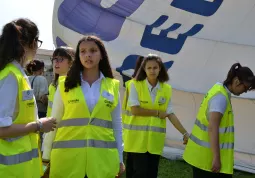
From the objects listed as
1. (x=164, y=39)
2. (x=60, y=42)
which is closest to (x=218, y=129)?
(x=164, y=39)

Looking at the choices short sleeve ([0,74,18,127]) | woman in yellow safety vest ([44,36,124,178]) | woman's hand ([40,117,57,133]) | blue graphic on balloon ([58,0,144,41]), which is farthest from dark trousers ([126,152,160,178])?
blue graphic on balloon ([58,0,144,41])

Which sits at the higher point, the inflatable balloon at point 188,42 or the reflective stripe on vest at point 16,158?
the inflatable balloon at point 188,42

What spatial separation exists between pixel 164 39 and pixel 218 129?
2.88m

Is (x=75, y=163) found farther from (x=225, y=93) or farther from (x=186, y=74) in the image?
(x=186, y=74)

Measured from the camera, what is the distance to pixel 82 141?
2424mm

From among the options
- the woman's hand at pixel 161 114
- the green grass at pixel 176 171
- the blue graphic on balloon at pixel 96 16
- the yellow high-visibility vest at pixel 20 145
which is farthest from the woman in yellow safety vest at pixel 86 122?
the blue graphic on balloon at pixel 96 16

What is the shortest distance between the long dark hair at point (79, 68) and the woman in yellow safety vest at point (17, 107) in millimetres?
371

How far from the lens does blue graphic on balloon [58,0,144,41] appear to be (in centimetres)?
586

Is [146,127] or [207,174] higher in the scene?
[146,127]

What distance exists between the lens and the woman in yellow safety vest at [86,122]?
241 centimetres

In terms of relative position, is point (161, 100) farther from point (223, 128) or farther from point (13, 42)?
point (13, 42)

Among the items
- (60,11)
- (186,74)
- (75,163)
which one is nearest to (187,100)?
(186,74)

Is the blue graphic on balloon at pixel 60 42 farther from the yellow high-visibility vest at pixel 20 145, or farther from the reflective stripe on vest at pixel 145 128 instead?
the yellow high-visibility vest at pixel 20 145

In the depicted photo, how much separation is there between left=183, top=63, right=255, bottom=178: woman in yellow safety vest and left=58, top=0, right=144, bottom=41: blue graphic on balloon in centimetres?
298
